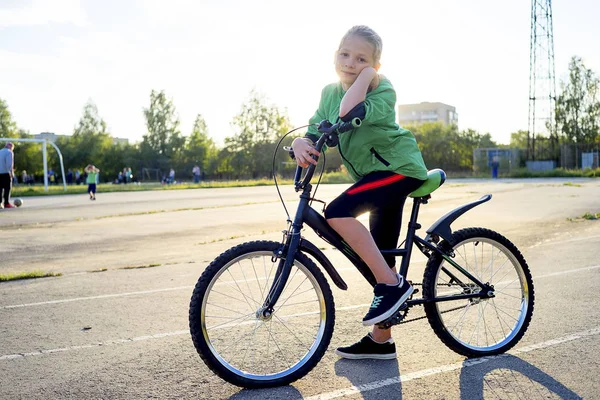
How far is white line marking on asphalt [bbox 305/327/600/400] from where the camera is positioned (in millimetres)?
3176

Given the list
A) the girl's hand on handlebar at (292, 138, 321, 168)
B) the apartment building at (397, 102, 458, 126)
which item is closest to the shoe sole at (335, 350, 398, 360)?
the girl's hand on handlebar at (292, 138, 321, 168)

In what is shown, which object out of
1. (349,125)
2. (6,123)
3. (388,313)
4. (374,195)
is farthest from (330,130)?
(6,123)

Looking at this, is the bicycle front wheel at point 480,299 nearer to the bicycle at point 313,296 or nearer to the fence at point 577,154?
the bicycle at point 313,296

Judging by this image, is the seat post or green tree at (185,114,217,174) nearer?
the seat post

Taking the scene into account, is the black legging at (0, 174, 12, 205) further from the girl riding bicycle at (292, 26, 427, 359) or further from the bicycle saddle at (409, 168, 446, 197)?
the bicycle saddle at (409, 168, 446, 197)

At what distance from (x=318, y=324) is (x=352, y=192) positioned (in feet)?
2.56

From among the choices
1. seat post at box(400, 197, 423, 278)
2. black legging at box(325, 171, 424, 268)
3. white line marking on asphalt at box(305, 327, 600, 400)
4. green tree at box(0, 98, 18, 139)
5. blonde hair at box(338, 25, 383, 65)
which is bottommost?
white line marking on asphalt at box(305, 327, 600, 400)

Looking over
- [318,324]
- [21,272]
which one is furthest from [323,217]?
[21,272]

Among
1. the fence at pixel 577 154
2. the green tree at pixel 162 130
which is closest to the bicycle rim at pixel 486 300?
the fence at pixel 577 154

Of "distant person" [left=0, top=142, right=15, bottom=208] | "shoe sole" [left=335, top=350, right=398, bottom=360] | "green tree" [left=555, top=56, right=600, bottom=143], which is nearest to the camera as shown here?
"shoe sole" [left=335, top=350, right=398, bottom=360]

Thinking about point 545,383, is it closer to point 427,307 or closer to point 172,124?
point 427,307

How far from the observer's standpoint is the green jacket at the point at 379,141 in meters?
3.35

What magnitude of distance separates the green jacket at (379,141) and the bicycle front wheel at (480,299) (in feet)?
2.16

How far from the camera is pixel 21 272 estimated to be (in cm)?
724
